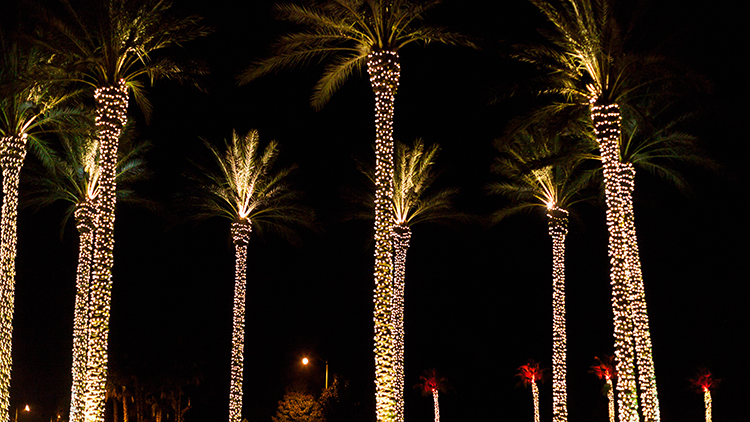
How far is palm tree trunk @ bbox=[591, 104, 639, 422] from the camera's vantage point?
74.8 ft

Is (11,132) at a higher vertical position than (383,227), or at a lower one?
higher

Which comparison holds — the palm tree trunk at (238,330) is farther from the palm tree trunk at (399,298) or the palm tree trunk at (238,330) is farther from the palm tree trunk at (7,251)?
the palm tree trunk at (7,251)

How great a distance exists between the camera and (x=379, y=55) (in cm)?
2223

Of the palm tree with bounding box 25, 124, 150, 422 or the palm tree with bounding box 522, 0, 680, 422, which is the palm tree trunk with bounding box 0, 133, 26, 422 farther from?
the palm tree with bounding box 522, 0, 680, 422

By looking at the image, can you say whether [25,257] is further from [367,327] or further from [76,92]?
[76,92]

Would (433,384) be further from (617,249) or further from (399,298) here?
(617,249)

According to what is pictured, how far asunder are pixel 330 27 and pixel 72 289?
37506 millimetres

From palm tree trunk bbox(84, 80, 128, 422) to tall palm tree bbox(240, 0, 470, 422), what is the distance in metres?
3.88

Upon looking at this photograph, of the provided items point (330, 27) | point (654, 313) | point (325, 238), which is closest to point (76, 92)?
point (330, 27)

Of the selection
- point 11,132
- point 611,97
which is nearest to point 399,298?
point 611,97

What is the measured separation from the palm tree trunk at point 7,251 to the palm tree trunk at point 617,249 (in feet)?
59.7

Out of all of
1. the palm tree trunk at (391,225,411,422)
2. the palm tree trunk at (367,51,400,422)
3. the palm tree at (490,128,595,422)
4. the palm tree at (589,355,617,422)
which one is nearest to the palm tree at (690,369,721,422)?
the palm tree at (589,355,617,422)

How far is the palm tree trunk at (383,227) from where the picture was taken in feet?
69.9

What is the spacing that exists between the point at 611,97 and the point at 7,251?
19168mm
